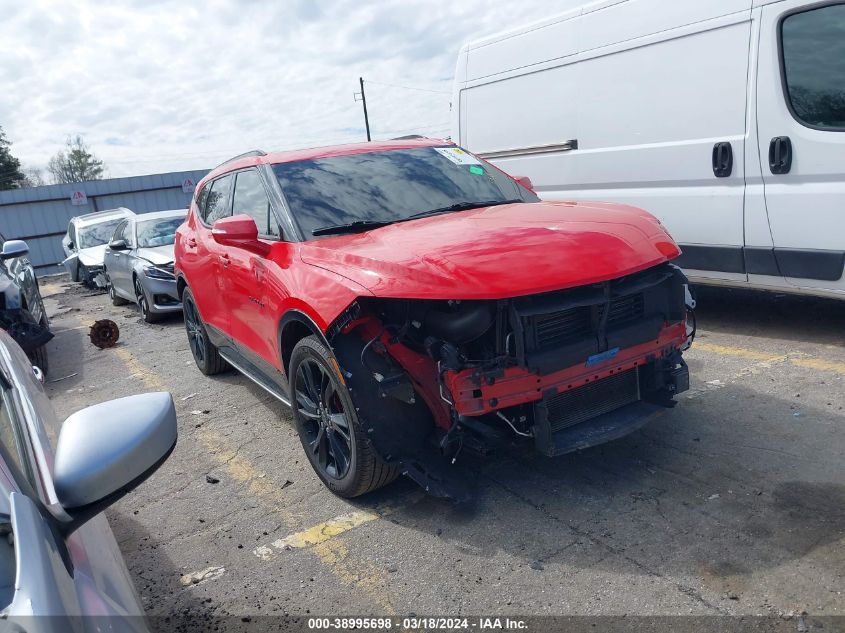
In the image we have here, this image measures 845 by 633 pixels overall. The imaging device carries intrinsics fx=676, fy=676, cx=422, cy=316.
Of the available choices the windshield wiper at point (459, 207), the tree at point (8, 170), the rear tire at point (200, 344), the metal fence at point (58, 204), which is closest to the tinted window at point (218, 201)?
the rear tire at point (200, 344)

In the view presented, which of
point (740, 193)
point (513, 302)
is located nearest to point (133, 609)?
point (513, 302)

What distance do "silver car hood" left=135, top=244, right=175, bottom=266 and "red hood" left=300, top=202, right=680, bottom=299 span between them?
622 cm

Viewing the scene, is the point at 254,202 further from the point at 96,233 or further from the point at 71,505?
the point at 96,233

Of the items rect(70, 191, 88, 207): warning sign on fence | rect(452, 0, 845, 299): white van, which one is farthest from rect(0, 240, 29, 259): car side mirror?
rect(70, 191, 88, 207): warning sign on fence

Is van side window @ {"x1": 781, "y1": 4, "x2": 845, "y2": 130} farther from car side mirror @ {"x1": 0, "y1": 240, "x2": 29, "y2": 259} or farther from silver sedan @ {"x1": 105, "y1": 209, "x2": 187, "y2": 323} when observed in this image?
silver sedan @ {"x1": 105, "y1": 209, "x2": 187, "y2": 323}

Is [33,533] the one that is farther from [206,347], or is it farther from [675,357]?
[206,347]

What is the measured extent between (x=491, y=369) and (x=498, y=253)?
1.66 feet

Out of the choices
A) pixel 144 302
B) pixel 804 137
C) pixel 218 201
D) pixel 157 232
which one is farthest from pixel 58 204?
pixel 804 137

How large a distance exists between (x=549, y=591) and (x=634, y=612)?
12.6 inches

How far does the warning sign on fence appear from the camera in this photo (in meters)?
21.6

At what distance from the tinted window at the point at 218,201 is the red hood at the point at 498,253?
1.72 m

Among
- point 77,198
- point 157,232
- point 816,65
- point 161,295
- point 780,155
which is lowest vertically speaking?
point 161,295

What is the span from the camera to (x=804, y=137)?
4.75 m

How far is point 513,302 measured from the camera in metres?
2.91
